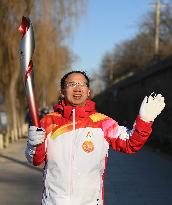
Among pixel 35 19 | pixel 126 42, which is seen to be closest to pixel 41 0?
pixel 35 19

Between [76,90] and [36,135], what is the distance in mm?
421

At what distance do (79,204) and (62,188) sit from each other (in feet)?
0.49

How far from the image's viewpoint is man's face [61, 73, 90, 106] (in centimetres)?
366

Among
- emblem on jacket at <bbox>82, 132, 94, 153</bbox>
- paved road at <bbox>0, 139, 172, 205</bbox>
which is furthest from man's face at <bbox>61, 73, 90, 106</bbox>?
paved road at <bbox>0, 139, 172, 205</bbox>

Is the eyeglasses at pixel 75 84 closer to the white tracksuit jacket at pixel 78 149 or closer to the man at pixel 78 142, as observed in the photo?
the man at pixel 78 142

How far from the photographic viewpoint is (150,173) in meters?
11.9

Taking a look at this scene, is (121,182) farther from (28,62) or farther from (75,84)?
(28,62)

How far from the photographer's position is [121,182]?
10359 mm

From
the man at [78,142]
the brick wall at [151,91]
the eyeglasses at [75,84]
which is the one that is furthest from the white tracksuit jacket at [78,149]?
the brick wall at [151,91]

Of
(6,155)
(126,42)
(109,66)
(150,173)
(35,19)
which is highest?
(35,19)

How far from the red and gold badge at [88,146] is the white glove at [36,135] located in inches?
10.4

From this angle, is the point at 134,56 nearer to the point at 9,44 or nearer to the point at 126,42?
the point at 126,42

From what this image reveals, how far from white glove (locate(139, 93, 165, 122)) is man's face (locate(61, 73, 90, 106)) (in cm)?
39

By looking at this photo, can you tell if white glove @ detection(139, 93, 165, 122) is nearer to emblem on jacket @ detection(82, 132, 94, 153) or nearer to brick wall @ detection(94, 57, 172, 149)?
emblem on jacket @ detection(82, 132, 94, 153)
